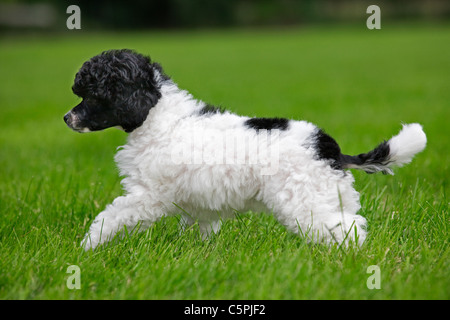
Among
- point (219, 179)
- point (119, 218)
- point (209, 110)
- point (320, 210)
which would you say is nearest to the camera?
point (320, 210)

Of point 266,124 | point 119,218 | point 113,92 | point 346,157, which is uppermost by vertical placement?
point 113,92

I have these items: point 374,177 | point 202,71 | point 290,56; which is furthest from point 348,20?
point 374,177

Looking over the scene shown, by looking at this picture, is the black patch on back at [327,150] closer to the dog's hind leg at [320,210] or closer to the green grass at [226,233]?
the dog's hind leg at [320,210]

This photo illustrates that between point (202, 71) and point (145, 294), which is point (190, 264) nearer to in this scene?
point (145, 294)

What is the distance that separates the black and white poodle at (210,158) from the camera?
2.85 metres

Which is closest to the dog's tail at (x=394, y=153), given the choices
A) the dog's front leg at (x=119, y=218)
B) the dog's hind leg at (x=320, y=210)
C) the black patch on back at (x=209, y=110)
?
the dog's hind leg at (x=320, y=210)

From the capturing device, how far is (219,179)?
2.92m

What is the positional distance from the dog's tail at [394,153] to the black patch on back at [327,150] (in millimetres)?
55

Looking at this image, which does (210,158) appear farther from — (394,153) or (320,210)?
(394,153)

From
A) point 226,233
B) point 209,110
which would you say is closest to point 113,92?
point 209,110

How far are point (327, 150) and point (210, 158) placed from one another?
2.12ft
